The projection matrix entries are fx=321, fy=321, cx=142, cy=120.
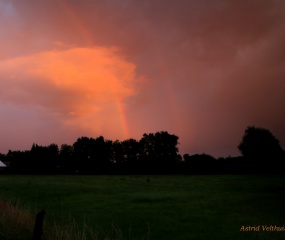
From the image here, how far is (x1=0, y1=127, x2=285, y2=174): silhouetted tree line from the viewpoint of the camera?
110288 mm

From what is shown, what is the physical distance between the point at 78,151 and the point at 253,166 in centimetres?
9795

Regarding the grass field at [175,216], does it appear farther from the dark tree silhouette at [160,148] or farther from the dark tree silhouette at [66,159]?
the dark tree silhouette at [160,148]

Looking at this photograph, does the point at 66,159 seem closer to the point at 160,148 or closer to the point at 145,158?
the point at 145,158

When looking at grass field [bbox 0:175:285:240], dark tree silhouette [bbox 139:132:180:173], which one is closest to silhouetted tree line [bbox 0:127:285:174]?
dark tree silhouette [bbox 139:132:180:173]

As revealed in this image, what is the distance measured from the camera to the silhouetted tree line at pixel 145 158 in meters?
110

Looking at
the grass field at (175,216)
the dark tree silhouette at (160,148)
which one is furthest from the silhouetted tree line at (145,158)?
the grass field at (175,216)

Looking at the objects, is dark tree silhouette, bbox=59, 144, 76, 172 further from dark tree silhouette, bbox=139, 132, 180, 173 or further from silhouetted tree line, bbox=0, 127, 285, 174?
dark tree silhouette, bbox=139, 132, 180, 173

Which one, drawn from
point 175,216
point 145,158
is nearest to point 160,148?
point 145,158

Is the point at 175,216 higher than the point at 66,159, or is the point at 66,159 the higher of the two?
the point at 66,159

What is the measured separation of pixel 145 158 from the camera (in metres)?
180

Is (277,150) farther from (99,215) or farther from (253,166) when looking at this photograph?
(99,215)

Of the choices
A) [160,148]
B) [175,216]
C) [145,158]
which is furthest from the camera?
[160,148]

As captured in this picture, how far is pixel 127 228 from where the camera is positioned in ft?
60.6

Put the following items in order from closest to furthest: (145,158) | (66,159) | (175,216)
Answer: (175,216), (66,159), (145,158)
